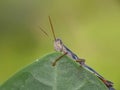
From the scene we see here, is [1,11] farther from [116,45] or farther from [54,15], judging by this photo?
[116,45]

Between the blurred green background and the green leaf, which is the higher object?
the green leaf

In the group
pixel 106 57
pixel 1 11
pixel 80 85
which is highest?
pixel 80 85

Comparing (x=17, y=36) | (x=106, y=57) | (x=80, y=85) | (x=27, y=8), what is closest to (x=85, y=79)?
(x=80, y=85)

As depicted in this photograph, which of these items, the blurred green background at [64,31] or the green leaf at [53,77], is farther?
the blurred green background at [64,31]

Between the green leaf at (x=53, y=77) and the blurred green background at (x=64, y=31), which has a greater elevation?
the green leaf at (x=53, y=77)
